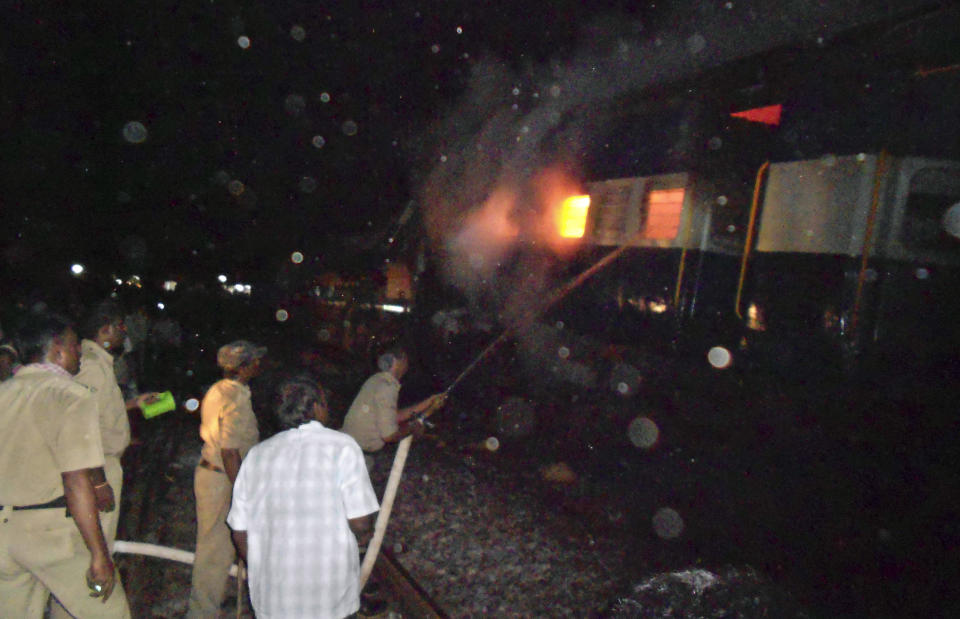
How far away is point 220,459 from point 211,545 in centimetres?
51

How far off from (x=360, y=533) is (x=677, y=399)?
3745 millimetres

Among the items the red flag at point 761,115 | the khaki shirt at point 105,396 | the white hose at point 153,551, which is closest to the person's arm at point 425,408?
the white hose at point 153,551

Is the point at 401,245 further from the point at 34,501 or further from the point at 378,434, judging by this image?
the point at 34,501

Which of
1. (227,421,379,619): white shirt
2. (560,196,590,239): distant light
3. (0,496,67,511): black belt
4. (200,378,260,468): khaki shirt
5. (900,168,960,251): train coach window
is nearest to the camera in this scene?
(227,421,379,619): white shirt

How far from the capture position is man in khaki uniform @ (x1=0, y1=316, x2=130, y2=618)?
231 cm

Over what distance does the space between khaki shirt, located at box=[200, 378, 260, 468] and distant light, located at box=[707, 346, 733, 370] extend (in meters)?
3.46

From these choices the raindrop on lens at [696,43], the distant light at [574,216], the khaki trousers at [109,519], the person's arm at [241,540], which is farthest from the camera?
the raindrop on lens at [696,43]

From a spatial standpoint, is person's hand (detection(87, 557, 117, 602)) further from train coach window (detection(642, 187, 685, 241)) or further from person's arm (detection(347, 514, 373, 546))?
train coach window (detection(642, 187, 685, 241))

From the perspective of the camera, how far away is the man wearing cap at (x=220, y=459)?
312cm

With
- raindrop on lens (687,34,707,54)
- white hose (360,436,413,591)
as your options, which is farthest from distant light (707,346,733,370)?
raindrop on lens (687,34,707,54)

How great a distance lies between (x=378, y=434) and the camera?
3832 millimetres

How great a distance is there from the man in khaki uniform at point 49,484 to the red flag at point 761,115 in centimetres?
476

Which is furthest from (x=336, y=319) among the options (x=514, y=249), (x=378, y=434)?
(x=378, y=434)

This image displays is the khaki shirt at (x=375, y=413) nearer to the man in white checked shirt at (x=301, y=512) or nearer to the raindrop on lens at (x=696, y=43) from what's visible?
the man in white checked shirt at (x=301, y=512)
